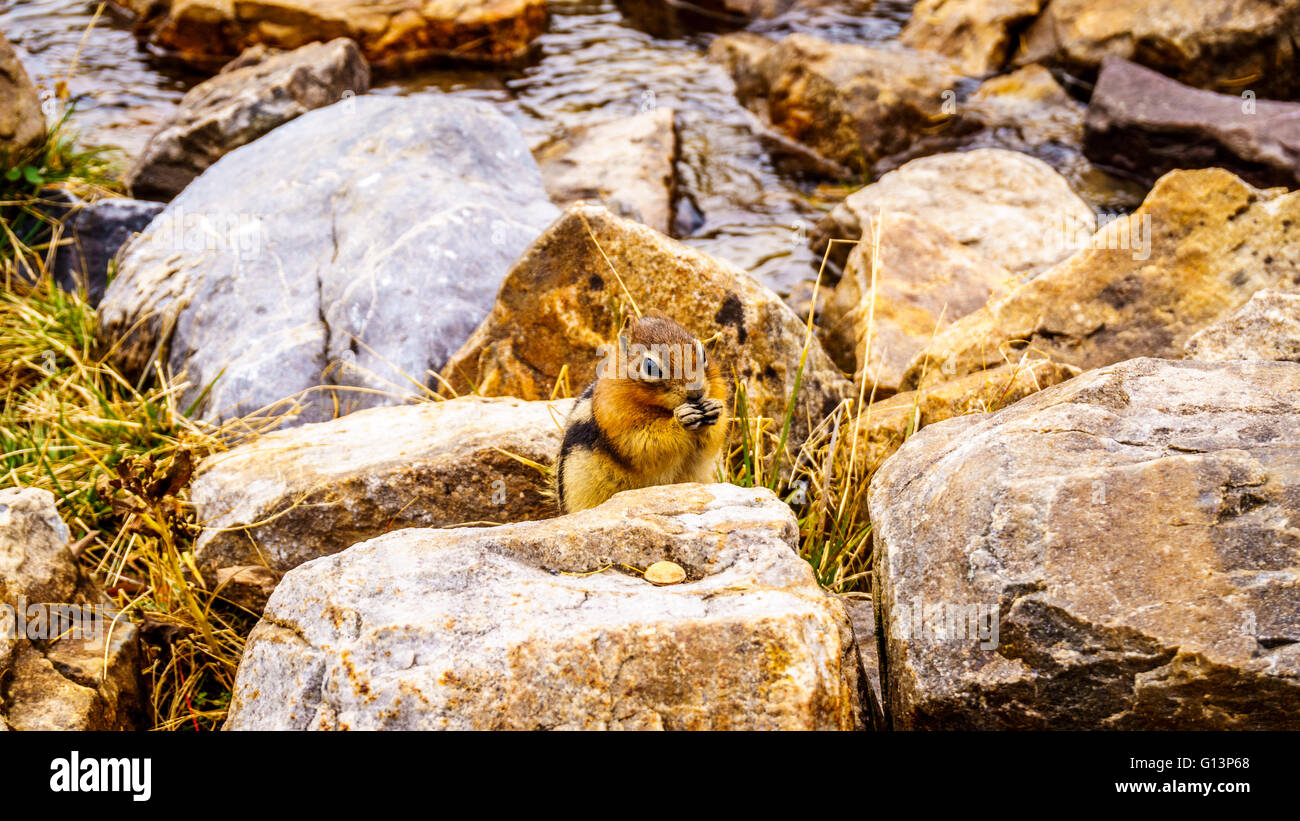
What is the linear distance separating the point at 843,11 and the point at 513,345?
31.7 feet

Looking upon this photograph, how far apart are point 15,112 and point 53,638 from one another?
6.11 meters

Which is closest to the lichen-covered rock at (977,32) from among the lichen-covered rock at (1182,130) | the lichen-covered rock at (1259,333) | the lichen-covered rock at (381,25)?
the lichen-covered rock at (1182,130)

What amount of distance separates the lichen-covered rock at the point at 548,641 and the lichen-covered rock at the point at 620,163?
633 centimetres

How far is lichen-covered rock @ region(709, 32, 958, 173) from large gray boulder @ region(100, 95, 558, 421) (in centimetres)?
384

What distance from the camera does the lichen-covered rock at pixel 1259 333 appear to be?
4.30 m

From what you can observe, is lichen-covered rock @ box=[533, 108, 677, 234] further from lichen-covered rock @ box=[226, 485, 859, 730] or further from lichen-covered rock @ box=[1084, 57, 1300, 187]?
lichen-covered rock @ box=[226, 485, 859, 730]

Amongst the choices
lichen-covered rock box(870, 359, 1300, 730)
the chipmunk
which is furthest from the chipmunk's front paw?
lichen-covered rock box(870, 359, 1300, 730)

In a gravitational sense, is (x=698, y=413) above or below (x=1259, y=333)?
below

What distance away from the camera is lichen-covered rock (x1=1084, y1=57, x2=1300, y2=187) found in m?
9.08

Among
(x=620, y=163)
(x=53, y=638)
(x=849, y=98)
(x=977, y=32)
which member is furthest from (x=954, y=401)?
(x=977, y=32)

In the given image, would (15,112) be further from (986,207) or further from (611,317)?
(986,207)

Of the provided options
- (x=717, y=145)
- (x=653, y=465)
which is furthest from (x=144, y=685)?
(x=717, y=145)

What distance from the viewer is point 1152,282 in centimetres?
570

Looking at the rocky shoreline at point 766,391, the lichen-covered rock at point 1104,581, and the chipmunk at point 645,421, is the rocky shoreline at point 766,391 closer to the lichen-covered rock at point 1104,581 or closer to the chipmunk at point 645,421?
the lichen-covered rock at point 1104,581
